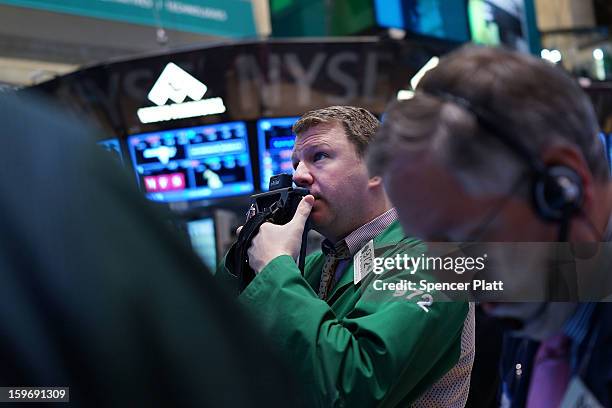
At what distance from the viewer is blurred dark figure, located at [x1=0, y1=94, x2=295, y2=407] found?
460mm

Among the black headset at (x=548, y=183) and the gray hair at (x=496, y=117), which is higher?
the gray hair at (x=496, y=117)

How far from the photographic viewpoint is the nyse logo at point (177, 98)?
21.1 ft

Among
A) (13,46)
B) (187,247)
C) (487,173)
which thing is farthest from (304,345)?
(13,46)

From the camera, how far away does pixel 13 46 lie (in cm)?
722

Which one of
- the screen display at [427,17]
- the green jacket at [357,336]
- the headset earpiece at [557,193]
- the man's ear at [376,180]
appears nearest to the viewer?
the headset earpiece at [557,193]

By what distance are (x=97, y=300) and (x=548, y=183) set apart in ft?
1.61

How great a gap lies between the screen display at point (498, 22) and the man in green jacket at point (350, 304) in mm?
6918

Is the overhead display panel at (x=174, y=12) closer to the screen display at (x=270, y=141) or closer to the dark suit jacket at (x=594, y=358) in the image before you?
the screen display at (x=270, y=141)

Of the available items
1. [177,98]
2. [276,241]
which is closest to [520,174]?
Answer: [276,241]

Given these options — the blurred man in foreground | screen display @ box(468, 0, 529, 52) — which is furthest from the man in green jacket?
screen display @ box(468, 0, 529, 52)

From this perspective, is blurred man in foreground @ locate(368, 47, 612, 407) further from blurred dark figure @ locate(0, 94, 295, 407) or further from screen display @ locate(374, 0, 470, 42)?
screen display @ locate(374, 0, 470, 42)

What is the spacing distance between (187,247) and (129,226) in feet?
0.16

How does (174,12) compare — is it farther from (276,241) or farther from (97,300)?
(97,300)

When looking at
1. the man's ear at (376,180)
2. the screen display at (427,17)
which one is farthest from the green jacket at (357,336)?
the screen display at (427,17)
